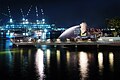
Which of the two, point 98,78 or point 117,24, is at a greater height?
point 117,24

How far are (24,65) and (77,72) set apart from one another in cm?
952

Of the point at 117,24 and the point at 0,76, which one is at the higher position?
the point at 117,24

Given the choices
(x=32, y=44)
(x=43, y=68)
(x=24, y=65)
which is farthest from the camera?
(x=32, y=44)

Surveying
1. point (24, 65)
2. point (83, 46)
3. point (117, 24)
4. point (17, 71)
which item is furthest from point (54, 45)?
point (17, 71)

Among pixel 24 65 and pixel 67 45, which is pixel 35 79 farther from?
pixel 67 45

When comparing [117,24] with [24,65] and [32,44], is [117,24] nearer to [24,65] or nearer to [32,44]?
[32,44]

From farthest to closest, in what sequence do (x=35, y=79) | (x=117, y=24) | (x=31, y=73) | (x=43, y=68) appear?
(x=117, y=24), (x=43, y=68), (x=31, y=73), (x=35, y=79)

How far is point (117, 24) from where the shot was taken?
278ft

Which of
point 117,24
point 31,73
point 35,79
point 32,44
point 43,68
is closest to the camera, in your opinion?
point 35,79

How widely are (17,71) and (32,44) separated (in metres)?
41.2

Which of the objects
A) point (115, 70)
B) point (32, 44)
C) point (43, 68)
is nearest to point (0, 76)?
point (43, 68)

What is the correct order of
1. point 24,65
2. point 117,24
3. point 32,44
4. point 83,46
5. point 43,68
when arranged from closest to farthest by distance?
point 43,68 → point 24,65 → point 83,46 → point 32,44 → point 117,24

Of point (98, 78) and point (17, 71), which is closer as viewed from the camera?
point (98, 78)

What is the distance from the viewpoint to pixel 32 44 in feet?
255
